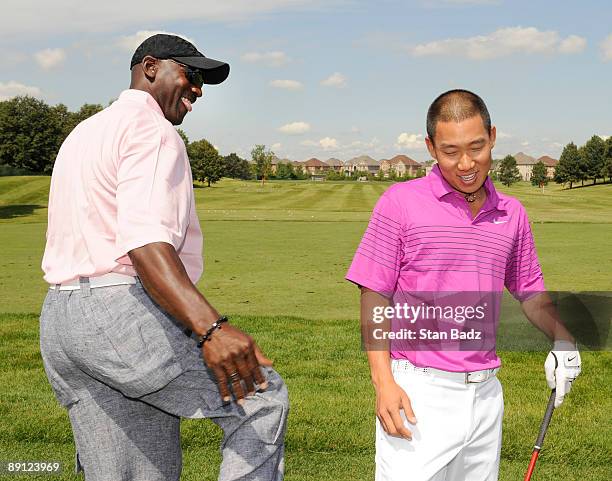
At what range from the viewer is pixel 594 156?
406ft

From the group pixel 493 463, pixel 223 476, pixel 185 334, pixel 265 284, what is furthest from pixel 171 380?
pixel 265 284

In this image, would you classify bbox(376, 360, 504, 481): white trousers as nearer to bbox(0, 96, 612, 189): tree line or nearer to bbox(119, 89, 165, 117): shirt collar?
bbox(119, 89, 165, 117): shirt collar

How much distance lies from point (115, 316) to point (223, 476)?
617 millimetres

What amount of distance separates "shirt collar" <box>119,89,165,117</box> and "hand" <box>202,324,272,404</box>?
2.86 ft

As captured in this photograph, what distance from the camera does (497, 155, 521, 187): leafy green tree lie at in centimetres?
14625

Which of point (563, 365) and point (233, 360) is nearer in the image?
point (233, 360)

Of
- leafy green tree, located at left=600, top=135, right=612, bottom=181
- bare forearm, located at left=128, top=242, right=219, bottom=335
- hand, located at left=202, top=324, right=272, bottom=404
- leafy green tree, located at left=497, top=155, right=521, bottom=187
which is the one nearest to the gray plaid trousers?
hand, located at left=202, top=324, right=272, bottom=404

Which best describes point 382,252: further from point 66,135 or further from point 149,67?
point 66,135

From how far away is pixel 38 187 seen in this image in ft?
214

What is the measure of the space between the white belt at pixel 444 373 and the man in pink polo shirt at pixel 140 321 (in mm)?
609

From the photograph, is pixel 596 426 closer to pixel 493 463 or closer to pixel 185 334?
pixel 493 463

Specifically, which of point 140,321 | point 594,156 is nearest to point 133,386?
point 140,321

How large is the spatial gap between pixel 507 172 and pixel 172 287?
495 feet

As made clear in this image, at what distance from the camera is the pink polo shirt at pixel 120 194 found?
2320mm
